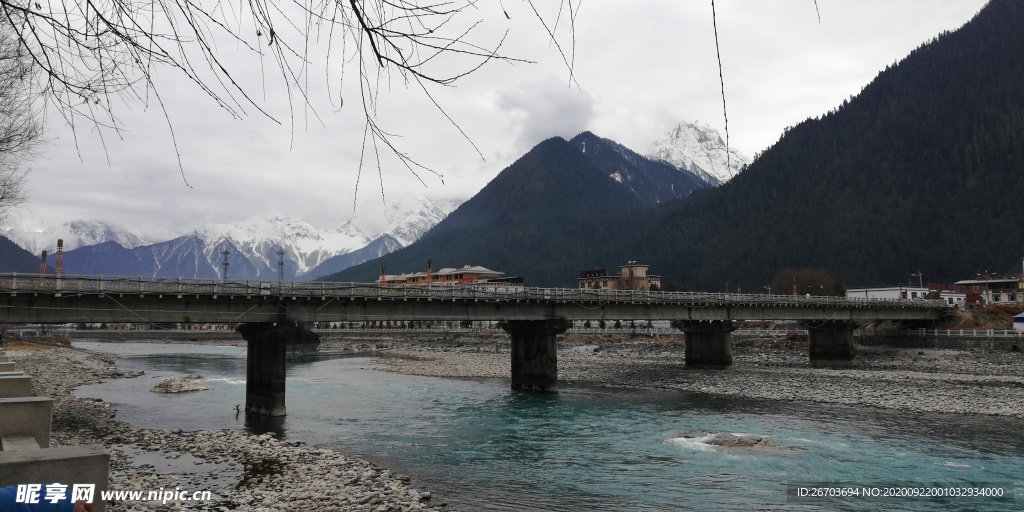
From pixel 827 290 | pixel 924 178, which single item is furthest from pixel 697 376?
pixel 924 178

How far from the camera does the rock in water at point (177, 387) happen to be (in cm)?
4356

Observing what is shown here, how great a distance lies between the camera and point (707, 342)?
6094cm

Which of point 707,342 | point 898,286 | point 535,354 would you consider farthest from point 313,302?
point 898,286

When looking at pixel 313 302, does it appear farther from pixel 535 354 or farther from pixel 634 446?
pixel 634 446

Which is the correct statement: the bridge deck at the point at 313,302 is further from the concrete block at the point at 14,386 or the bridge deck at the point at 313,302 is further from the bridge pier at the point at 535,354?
the concrete block at the point at 14,386

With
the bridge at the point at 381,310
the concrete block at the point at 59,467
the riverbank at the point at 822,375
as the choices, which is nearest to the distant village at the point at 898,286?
the bridge at the point at 381,310

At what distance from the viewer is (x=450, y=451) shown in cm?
2302

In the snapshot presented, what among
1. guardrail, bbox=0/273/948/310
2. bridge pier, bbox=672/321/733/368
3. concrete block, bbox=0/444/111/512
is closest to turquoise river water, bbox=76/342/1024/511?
guardrail, bbox=0/273/948/310

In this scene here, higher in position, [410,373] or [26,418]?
[26,418]

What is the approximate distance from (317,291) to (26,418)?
91.7 ft

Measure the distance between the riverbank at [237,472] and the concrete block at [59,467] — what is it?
7.20 metres

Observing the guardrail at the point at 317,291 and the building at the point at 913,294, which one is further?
the building at the point at 913,294

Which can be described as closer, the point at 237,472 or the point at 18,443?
the point at 18,443

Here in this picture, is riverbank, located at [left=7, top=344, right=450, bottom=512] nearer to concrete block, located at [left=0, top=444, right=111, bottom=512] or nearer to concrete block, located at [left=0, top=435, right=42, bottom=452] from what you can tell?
concrete block, located at [left=0, top=435, right=42, bottom=452]
